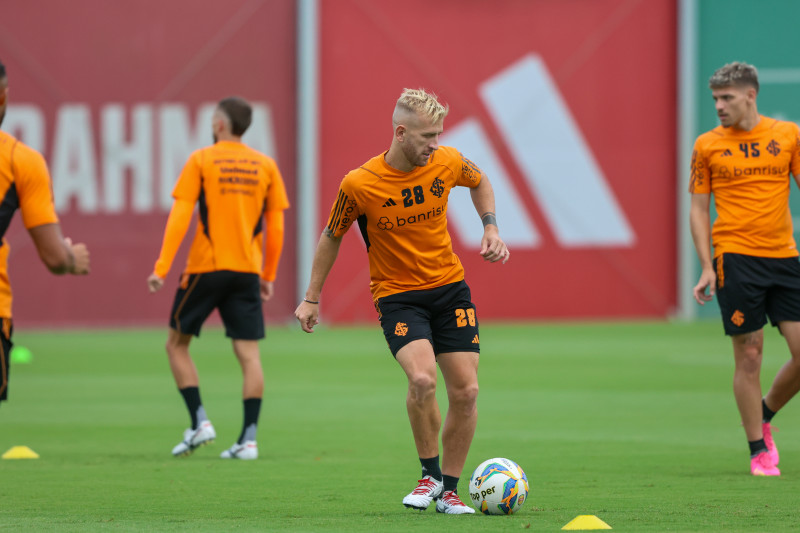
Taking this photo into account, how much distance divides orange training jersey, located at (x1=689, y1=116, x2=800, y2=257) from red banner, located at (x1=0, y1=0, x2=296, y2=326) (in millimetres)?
14593

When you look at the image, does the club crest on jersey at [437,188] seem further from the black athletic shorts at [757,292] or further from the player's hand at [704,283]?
the black athletic shorts at [757,292]

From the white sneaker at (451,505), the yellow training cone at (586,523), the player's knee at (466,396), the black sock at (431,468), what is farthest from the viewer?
the black sock at (431,468)

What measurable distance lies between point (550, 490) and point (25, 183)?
320 cm

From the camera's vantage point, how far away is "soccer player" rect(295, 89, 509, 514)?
6152mm

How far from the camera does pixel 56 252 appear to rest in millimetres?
5195

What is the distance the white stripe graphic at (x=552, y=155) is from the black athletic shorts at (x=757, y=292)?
1460 cm

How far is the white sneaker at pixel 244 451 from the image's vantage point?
26.7 ft

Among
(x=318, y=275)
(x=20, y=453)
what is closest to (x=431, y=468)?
(x=318, y=275)

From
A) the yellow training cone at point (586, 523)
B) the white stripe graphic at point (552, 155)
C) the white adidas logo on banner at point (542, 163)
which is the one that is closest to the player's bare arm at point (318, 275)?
the yellow training cone at point (586, 523)

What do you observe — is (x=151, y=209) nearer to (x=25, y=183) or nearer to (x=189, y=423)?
(x=189, y=423)

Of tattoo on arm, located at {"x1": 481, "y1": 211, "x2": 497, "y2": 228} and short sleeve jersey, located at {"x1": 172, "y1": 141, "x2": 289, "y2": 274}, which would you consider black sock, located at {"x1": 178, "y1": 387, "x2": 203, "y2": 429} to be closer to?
short sleeve jersey, located at {"x1": 172, "y1": 141, "x2": 289, "y2": 274}

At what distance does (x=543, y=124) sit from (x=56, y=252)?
1765 cm

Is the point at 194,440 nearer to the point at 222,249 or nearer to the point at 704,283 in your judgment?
the point at 222,249

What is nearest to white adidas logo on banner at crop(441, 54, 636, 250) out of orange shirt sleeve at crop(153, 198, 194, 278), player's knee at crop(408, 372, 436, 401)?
orange shirt sleeve at crop(153, 198, 194, 278)
